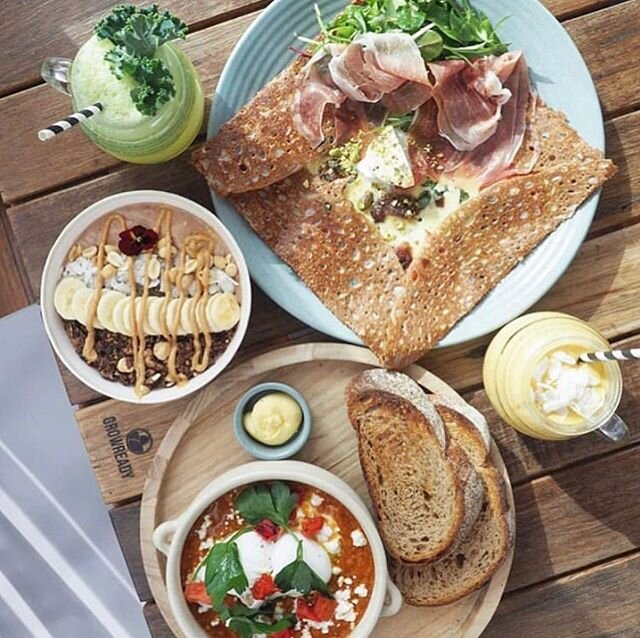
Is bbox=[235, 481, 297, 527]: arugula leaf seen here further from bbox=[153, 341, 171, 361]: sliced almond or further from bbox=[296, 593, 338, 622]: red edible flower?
bbox=[153, 341, 171, 361]: sliced almond

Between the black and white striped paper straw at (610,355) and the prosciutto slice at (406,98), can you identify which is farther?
the prosciutto slice at (406,98)

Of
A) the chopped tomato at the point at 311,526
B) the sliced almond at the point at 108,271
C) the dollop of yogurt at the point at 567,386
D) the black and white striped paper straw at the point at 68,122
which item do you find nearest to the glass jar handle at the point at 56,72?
the black and white striped paper straw at the point at 68,122

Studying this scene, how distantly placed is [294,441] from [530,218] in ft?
2.06

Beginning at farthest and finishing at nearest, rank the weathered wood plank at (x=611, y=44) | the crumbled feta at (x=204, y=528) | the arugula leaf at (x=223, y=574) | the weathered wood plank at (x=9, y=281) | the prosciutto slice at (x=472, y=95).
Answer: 1. the weathered wood plank at (x=9, y=281)
2. the weathered wood plank at (x=611, y=44)
3. the prosciutto slice at (x=472, y=95)
4. the crumbled feta at (x=204, y=528)
5. the arugula leaf at (x=223, y=574)

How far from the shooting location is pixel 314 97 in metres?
1.75

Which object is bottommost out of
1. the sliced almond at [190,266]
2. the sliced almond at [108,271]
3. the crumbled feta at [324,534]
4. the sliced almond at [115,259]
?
the crumbled feta at [324,534]

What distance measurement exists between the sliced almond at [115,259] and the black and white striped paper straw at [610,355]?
851 millimetres

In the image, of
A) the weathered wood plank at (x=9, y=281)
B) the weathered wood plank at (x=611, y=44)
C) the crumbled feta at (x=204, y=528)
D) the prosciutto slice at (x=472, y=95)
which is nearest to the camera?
the crumbled feta at (x=204, y=528)

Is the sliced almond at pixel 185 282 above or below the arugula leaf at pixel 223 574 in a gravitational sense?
above

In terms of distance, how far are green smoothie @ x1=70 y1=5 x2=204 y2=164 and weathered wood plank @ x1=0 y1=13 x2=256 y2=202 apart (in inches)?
Result: 6.1

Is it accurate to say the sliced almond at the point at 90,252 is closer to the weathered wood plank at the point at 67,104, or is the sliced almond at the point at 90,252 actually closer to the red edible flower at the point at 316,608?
the weathered wood plank at the point at 67,104

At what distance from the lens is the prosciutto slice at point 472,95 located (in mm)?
1738

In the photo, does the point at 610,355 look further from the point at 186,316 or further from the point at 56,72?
the point at 56,72

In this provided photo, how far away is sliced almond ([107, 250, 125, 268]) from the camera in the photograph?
1.69 meters
